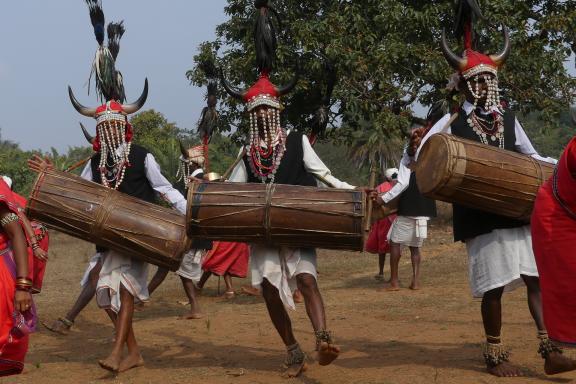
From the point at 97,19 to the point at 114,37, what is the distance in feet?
0.67

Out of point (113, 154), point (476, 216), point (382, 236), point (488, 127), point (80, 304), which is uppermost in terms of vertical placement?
point (382, 236)

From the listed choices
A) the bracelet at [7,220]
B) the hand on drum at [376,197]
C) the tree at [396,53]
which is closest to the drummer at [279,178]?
the hand on drum at [376,197]

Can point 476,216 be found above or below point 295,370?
above

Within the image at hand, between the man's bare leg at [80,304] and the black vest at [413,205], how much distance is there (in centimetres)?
445

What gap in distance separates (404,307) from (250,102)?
3.94 m

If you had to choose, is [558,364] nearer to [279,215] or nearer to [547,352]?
[547,352]

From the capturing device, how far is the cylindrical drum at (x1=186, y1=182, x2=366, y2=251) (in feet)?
17.5

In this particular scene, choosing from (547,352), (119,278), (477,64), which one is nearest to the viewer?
(547,352)

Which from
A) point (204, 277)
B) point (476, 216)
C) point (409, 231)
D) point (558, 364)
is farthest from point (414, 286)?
point (558, 364)

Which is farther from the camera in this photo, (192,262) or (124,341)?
(192,262)

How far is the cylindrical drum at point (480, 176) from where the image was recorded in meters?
5.04

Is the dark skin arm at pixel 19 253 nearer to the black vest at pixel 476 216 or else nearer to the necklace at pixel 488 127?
Result: the black vest at pixel 476 216

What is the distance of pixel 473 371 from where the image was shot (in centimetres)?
552

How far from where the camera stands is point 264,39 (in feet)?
20.4
